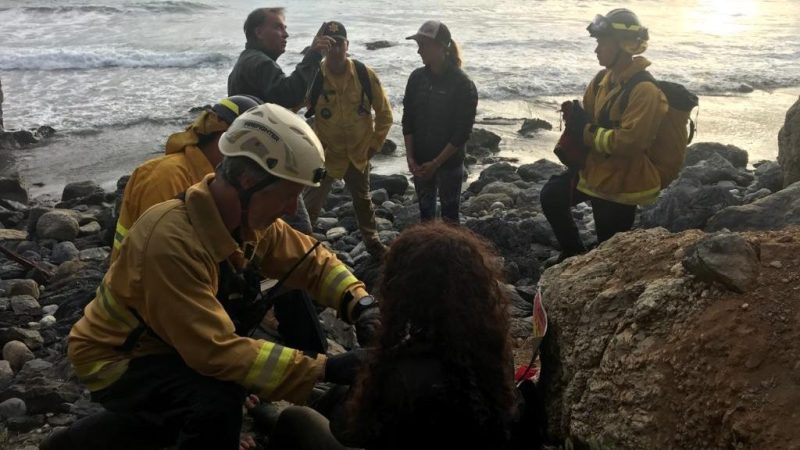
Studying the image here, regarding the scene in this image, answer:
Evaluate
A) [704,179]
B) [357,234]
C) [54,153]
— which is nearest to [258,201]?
[357,234]

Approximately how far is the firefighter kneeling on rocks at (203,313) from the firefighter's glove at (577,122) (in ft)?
8.86

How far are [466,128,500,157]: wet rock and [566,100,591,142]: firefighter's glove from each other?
23.9ft

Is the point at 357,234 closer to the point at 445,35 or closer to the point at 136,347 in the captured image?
the point at 445,35

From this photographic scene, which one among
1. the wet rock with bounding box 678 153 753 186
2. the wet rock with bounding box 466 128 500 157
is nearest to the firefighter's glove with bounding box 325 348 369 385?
the wet rock with bounding box 678 153 753 186

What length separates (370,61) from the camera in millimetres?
22484

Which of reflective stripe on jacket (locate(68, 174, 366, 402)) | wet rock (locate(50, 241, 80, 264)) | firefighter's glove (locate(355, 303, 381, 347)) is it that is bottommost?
wet rock (locate(50, 241, 80, 264))

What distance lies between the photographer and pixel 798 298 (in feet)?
9.14

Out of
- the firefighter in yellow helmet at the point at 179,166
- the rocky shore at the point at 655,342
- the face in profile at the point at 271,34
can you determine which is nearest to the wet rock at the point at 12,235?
the rocky shore at the point at 655,342

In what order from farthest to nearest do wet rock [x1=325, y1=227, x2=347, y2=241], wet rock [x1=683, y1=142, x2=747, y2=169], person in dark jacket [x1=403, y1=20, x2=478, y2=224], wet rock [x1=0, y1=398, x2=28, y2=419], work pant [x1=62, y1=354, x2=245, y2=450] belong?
wet rock [x1=683, y1=142, x2=747, y2=169], wet rock [x1=325, y1=227, x2=347, y2=241], person in dark jacket [x1=403, y1=20, x2=478, y2=224], wet rock [x1=0, y1=398, x2=28, y2=419], work pant [x1=62, y1=354, x2=245, y2=450]

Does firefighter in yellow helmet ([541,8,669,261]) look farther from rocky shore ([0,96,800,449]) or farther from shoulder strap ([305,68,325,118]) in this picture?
Result: shoulder strap ([305,68,325,118])

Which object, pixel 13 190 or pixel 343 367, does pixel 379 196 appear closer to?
pixel 13 190

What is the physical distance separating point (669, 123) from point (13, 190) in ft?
27.9

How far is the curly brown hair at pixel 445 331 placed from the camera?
2.63 meters

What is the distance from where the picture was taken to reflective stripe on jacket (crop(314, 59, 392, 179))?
700cm
